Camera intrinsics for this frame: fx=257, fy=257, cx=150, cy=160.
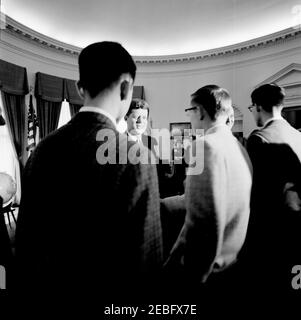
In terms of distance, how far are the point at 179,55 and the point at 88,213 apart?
873 centimetres

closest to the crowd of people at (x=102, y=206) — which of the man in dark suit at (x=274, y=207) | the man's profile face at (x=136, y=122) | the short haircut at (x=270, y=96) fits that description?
the man in dark suit at (x=274, y=207)

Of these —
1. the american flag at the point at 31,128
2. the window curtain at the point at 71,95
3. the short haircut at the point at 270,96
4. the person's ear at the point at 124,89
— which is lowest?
the person's ear at the point at 124,89

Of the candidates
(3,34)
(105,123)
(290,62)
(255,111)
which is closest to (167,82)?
(290,62)

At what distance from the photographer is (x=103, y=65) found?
3.22 feet

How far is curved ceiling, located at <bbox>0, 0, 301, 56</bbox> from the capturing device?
6.70 meters

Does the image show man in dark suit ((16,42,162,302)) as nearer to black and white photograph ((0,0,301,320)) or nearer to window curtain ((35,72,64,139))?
black and white photograph ((0,0,301,320))

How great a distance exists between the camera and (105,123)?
96cm

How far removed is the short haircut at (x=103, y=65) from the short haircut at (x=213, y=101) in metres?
0.81

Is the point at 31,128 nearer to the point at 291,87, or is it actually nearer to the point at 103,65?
the point at 103,65

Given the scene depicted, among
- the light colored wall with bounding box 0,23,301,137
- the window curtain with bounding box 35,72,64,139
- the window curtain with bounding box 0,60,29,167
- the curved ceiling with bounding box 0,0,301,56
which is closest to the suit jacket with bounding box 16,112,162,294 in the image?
the window curtain with bounding box 0,60,29,167

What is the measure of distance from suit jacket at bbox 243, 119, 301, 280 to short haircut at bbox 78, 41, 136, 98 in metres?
1.29

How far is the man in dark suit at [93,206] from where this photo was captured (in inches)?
33.6
